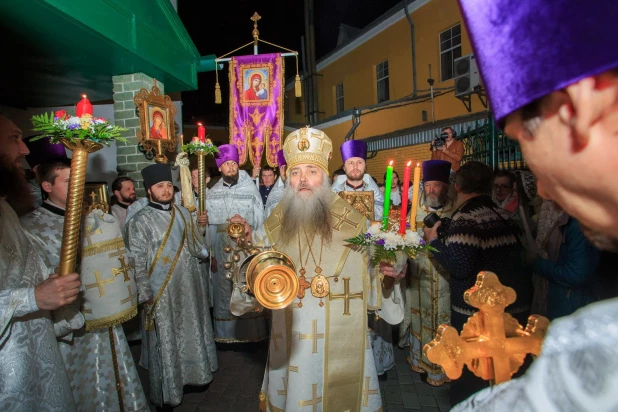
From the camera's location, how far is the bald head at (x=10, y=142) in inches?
96.2

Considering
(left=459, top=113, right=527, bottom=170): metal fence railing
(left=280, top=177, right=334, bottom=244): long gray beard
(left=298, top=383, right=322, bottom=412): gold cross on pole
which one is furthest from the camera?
(left=459, top=113, right=527, bottom=170): metal fence railing

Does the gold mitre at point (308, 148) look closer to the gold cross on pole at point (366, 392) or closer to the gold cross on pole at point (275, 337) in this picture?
the gold cross on pole at point (275, 337)

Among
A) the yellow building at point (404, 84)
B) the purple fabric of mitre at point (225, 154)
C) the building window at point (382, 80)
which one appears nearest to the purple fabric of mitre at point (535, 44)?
the purple fabric of mitre at point (225, 154)

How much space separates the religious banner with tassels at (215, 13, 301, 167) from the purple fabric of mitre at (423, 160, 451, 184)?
4.28 m

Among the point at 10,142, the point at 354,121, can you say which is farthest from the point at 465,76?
the point at 10,142

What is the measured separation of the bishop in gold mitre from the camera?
7.78 ft

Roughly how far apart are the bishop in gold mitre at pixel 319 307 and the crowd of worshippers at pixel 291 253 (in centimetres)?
2

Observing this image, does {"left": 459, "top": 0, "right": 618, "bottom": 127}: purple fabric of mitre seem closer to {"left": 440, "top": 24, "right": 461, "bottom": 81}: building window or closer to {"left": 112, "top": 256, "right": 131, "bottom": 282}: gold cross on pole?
{"left": 112, "top": 256, "right": 131, "bottom": 282}: gold cross on pole

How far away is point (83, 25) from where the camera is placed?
12.9 ft

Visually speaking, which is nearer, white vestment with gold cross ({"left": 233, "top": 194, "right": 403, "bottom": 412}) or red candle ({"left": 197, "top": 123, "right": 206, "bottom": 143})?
white vestment with gold cross ({"left": 233, "top": 194, "right": 403, "bottom": 412})

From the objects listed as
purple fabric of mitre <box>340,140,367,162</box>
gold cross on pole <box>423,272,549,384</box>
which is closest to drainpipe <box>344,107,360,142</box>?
purple fabric of mitre <box>340,140,367,162</box>

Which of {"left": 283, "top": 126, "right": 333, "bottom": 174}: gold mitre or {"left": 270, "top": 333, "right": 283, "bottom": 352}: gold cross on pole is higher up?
{"left": 283, "top": 126, "right": 333, "bottom": 174}: gold mitre

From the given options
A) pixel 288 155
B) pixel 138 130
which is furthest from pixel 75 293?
pixel 138 130

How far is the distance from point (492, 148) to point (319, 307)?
5.01m
